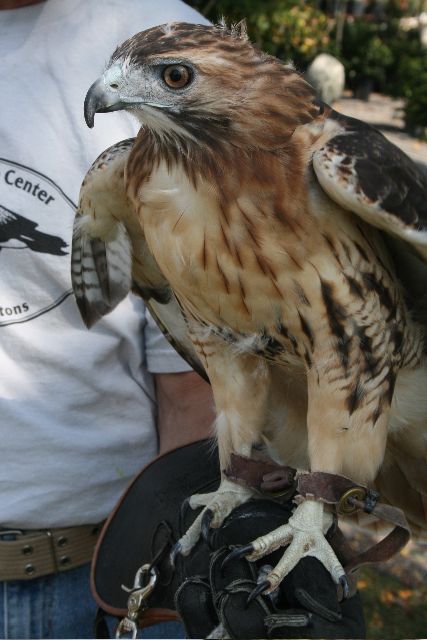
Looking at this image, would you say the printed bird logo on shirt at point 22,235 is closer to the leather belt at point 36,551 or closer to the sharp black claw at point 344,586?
the leather belt at point 36,551

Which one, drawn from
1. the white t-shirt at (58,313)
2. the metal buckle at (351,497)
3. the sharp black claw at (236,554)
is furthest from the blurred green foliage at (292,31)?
the sharp black claw at (236,554)

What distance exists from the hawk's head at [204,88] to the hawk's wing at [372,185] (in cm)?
14

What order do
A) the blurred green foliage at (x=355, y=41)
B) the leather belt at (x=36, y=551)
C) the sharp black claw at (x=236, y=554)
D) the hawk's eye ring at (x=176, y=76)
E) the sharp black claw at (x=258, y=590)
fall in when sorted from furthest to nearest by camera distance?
the blurred green foliage at (x=355, y=41) → the leather belt at (x=36, y=551) → the sharp black claw at (x=236, y=554) → the sharp black claw at (x=258, y=590) → the hawk's eye ring at (x=176, y=76)

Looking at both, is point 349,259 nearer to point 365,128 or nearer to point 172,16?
point 365,128

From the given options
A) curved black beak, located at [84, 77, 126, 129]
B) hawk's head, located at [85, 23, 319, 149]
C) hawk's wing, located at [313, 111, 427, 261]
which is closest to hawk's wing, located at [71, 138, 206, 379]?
hawk's head, located at [85, 23, 319, 149]

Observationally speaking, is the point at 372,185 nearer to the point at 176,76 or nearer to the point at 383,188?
the point at 383,188

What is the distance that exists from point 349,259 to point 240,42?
618 mm

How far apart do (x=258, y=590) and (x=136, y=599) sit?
0.37m

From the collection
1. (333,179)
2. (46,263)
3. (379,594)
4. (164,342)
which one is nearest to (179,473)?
(164,342)

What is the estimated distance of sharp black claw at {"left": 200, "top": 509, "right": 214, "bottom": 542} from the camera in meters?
2.39

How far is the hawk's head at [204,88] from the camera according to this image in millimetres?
1929

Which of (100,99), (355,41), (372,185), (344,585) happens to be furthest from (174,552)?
(355,41)

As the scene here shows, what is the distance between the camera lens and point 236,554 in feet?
7.22

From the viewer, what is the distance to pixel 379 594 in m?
5.25
